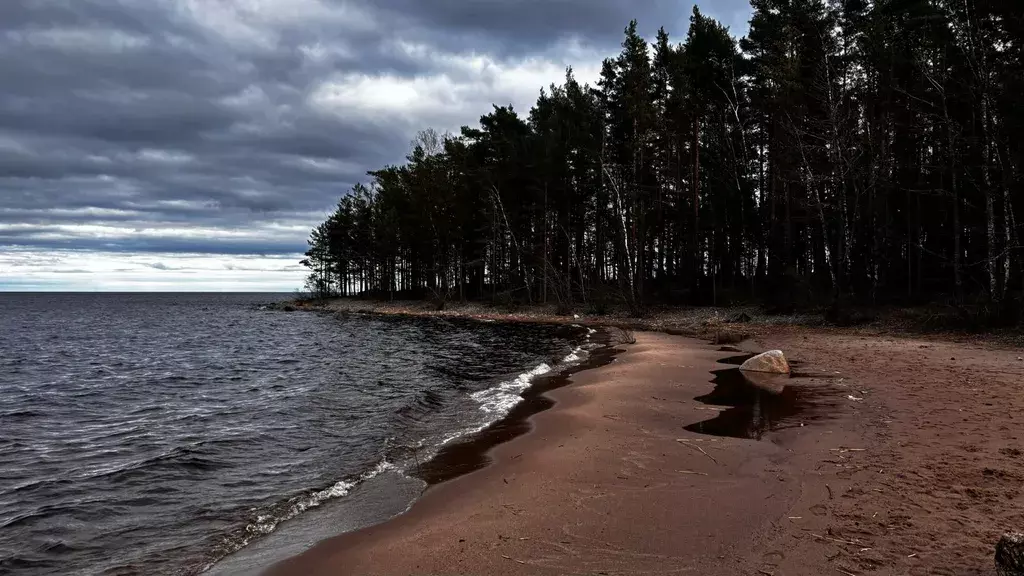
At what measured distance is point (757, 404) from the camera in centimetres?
981

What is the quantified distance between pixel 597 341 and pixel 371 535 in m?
19.5

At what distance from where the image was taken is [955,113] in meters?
24.1

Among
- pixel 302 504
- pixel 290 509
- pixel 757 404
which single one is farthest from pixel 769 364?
pixel 290 509

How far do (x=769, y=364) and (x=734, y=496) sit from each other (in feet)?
28.6

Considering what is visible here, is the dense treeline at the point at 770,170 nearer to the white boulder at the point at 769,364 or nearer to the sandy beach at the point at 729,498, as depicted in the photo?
the white boulder at the point at 769,364

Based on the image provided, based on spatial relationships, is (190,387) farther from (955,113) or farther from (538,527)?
(955,113)

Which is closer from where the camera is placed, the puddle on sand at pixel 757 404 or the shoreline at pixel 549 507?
the shoreline at pixel 549 507

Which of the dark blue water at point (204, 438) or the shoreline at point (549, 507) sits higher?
the shoreline at point (549, 507)

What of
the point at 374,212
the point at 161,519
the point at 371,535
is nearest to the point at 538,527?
the point at 371,535

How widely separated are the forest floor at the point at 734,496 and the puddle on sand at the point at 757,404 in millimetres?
250

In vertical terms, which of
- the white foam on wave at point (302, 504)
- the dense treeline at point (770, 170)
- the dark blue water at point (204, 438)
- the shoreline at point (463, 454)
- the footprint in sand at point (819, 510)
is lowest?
the dark blue water at point (204, 438)

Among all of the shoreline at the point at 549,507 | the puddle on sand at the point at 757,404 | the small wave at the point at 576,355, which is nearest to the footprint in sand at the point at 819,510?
the shoreline at the point at 549,507

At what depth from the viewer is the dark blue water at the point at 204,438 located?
5.89 m

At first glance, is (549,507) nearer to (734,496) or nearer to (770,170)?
(734,496)
